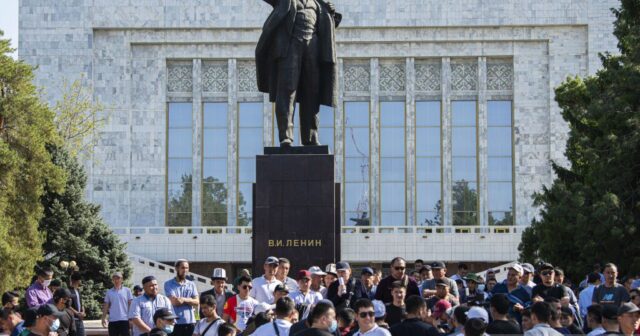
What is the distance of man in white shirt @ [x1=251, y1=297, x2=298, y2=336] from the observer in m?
9.48

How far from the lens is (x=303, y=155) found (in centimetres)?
1581

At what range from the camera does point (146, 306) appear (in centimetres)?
1276

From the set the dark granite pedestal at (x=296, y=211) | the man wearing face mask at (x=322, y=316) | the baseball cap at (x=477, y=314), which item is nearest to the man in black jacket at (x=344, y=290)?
the dark granite pedestal at (x=296, y=211)

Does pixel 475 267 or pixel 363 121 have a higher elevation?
pixel 363 121

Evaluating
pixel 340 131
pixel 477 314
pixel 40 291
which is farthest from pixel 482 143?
pixel 477 314

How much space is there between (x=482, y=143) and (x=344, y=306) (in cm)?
3823

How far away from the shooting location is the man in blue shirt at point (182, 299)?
43.0ft

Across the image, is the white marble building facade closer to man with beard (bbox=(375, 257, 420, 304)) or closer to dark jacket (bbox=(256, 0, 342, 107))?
dark jacket (bbox=(256, 0, 342, 107))

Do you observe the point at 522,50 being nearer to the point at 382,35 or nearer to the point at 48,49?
the point at 382,35

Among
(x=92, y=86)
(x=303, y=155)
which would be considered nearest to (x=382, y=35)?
(x=92, y=86)

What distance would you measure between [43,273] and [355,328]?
214 inches

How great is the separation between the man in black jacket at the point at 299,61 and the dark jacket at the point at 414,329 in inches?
274

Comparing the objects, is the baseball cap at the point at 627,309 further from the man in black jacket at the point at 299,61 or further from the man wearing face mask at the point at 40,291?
the man wearing face mask at the point at 40,291

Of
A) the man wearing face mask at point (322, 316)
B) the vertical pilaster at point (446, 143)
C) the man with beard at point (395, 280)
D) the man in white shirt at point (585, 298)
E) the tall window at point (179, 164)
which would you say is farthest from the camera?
the tall window at point (179, 164)
